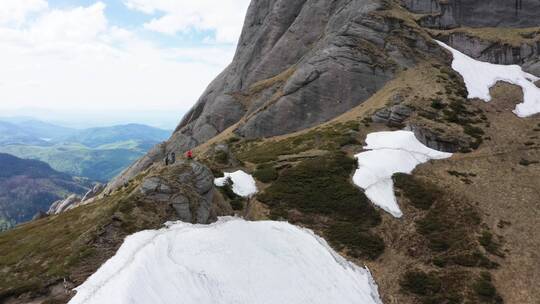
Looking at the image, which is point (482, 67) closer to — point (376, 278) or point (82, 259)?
point (376, 278)

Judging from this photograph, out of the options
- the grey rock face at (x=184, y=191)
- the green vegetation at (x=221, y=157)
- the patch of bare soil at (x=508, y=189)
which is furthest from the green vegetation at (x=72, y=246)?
the patch of bare soil at (x=508, y=189)

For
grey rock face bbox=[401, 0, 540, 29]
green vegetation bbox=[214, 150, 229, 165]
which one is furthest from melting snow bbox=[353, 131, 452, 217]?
grey rock face bbox=[401, 0, 540, 29]

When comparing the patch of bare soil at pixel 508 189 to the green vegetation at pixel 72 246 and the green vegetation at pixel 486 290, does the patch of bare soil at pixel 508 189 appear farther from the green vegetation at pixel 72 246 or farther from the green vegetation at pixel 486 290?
the green vegetation at pixel 72 246

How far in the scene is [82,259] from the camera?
25406 millimetres

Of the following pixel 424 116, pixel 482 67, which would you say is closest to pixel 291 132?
pixel 424 116

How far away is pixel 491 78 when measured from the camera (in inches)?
2901

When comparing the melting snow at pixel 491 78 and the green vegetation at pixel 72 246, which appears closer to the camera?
the green vegetation at pixel 72 246

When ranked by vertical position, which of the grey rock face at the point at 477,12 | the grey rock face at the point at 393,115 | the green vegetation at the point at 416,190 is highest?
the grey rock face at the point at 477,12

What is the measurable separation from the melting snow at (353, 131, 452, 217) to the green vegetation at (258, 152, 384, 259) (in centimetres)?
129

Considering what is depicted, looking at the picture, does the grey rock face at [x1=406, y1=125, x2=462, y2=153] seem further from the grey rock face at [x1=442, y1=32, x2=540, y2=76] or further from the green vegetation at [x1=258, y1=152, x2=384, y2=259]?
the grey rock face at [x1=442, y1=32, x2=540, y2=76]

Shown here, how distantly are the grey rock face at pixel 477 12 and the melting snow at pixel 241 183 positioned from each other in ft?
221

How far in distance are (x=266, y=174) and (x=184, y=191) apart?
44.7 ft

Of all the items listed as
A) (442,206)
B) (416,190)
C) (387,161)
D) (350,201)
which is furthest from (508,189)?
(350,201)

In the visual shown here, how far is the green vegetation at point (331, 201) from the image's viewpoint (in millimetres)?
33562
